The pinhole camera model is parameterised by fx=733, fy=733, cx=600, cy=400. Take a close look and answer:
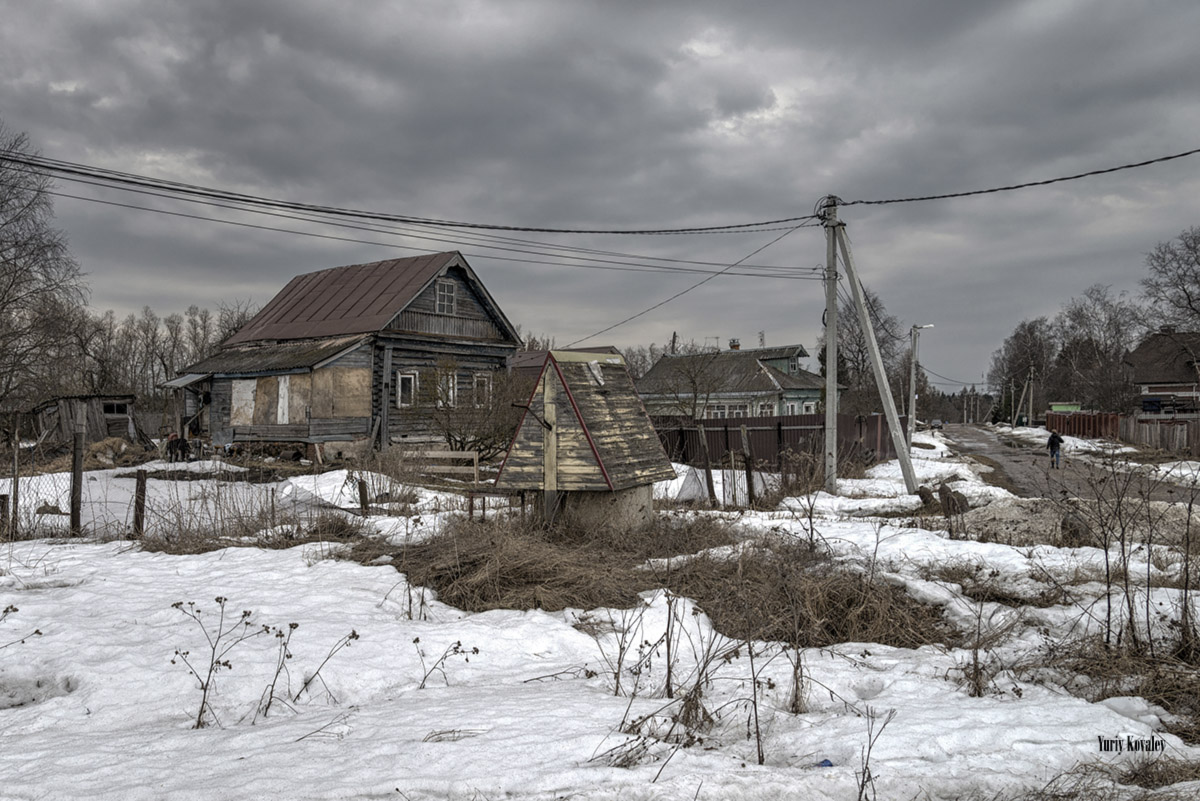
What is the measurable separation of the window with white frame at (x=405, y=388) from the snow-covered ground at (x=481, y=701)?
16.5m

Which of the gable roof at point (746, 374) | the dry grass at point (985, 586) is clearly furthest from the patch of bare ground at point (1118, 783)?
the gable roof at point (746, 374)

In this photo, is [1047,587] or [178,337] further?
[178,337]

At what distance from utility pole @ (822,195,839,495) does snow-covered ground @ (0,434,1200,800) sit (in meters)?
7.37

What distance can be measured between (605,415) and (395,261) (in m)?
19.2

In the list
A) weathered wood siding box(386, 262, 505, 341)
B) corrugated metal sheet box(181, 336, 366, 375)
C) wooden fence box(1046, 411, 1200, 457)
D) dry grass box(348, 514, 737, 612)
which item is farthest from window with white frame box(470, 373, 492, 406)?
wooden fence box(1046, 411, 1200, 457)

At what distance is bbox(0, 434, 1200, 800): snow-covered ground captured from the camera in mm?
3564

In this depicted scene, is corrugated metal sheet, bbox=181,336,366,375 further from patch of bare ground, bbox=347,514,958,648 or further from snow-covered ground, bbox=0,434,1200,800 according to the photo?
snow-covered ground, bbox=0,434,1200,800

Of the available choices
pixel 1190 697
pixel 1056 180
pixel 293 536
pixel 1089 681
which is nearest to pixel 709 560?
pixel 1089 681

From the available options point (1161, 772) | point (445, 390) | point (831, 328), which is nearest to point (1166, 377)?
point (831, 328)

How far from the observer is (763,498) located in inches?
→ 570

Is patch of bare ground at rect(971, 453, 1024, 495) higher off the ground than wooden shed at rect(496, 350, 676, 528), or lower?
lower

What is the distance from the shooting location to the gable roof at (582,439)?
9617 millimetres

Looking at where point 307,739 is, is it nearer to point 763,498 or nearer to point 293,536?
point 293,536

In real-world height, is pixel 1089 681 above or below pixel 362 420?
below
